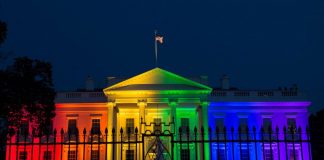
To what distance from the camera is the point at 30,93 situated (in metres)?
21.0

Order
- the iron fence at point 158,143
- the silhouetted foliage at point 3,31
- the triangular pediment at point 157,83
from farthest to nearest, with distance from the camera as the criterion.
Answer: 1. the triangular pediment at point 157,83
2. the silhouetted foliage at point 3,31
3. the iron fence at point 158,143

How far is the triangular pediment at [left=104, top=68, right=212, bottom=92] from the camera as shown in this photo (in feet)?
117

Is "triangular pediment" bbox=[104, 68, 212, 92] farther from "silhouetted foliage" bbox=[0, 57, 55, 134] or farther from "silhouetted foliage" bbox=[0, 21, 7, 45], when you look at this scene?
"silhouetted foliage" bbox=[0, 21, 7, 45]

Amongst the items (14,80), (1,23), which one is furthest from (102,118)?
(1,23)

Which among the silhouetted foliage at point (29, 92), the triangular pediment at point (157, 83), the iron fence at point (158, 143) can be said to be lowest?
the iron fence at point (158, 143)

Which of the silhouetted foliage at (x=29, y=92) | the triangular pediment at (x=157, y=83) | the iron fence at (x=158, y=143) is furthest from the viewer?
the triangular pediment at (x=157, y=83)

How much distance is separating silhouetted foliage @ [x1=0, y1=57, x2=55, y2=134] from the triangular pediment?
11863 mm

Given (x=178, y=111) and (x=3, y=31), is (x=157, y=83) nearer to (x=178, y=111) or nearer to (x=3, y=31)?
(x=178, y=111)

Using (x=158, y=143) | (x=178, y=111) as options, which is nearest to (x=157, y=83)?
(x=178, y=111)

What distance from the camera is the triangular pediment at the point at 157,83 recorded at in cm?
3572

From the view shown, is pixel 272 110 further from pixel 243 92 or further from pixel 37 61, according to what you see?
pixel 37 61

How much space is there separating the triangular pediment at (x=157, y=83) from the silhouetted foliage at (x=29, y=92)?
38.9ft

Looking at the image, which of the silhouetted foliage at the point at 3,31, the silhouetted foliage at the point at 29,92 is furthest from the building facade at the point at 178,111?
the silhouetted foliage at the point at 3,31

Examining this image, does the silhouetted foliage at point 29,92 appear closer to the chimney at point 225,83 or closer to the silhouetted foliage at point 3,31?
the silhouetted foliage at point 3,31
